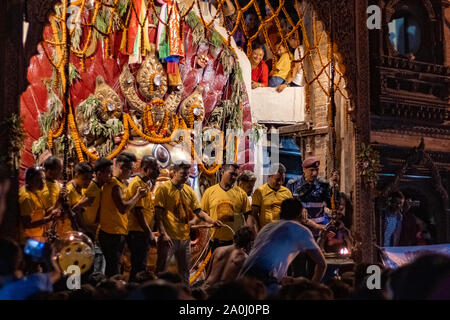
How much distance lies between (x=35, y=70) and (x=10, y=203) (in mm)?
3603

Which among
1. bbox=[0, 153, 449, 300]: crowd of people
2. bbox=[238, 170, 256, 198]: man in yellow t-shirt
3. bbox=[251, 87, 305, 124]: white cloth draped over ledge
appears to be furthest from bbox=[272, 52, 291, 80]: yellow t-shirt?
bbox=[238, 170, 256, 198]: man in yellow t-shirt

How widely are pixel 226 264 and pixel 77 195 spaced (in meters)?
2.14

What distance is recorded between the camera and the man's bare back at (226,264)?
22.1 feet

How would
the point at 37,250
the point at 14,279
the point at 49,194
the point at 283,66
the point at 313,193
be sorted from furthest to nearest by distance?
the point at 283,66 < the point at 313,193 < the point at 49,194 < the point at 37,250 < the point at 14,279

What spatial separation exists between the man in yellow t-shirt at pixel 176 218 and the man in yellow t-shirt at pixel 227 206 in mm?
495

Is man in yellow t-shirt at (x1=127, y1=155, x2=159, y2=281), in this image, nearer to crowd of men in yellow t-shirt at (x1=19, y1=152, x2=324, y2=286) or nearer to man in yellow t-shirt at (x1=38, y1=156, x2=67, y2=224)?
crowd of men in yellow t-shirt at (x1=19, y1=152, x2=324, y2=286)

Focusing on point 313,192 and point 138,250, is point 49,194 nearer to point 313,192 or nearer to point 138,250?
point 138,250

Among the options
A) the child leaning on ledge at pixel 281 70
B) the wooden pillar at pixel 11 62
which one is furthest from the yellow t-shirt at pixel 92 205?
the child leaning on ledge at pixel 281 70

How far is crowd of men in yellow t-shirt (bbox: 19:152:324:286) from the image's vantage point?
7.48m

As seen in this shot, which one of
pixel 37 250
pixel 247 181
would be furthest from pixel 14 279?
pixel 247 181

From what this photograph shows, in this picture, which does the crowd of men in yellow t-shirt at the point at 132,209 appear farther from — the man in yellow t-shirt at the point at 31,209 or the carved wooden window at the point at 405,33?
the carved wooden window at the point at 405,33

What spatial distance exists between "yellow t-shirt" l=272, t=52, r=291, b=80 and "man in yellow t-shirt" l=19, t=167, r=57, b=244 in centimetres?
652

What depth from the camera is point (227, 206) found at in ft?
29.8

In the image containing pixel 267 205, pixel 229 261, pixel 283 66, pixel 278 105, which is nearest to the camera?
pixel 229 261
